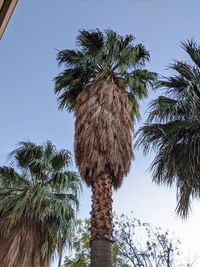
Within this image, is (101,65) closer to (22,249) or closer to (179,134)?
(179,134)

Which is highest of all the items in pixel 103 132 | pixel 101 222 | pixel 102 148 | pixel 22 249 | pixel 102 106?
pixel 102 106

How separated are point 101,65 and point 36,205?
4653 millimetres

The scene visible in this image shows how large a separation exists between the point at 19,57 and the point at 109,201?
7.78 m

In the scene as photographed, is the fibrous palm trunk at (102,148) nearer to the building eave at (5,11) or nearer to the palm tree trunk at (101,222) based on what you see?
the palm tree trunk at (101,222)

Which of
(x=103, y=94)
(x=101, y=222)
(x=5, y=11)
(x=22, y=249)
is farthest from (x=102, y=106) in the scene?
(x=5, y=11)

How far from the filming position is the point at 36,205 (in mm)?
11148

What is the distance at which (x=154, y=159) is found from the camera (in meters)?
8.88

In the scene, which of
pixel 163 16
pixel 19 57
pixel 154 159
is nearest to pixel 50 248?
pixel 154 159

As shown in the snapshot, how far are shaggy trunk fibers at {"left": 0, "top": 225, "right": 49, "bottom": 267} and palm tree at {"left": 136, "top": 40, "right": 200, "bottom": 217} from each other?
Result: 14.3 ft

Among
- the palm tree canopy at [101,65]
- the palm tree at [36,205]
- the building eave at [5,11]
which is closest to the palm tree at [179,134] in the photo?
the palm tree canopy at [101,65]

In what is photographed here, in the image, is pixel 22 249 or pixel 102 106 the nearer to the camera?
pixel 102 106

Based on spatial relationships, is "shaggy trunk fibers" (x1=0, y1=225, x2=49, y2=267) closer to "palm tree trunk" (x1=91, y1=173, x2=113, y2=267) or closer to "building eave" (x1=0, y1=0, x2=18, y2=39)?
"palm tree trunk" (x1=91, y1=173, x2=113, y2=267)

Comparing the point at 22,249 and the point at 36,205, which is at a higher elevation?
the point at 36,205

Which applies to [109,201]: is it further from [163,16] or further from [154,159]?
[163,16]
